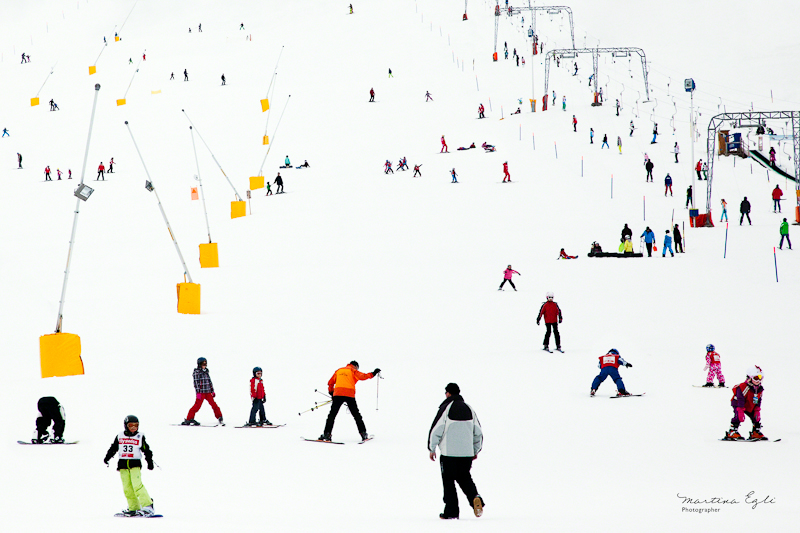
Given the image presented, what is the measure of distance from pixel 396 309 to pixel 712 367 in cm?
894

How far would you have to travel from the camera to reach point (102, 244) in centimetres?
3334

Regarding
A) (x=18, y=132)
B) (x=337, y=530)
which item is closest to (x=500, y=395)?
(x=337, y=530)

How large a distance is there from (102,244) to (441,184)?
15073 mm

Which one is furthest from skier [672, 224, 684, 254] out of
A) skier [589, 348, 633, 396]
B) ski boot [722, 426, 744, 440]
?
ski boot [722, 426, 744, 440]

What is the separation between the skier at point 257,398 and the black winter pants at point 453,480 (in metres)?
5.13

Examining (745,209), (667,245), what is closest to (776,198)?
(745,209)

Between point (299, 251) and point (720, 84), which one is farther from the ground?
point (720, 84)

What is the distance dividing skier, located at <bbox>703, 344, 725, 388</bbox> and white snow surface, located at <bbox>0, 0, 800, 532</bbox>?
10.4 inches

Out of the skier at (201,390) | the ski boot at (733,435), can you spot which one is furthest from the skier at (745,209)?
the skier at (201,390)

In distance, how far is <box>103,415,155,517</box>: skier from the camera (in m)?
7.28

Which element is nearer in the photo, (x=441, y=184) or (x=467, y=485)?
(x=467, y=485)

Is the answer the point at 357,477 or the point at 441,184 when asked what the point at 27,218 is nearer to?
the point at 441,184

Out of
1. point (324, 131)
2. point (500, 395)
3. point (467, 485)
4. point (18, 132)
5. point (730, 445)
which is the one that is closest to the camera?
point (467, 485)

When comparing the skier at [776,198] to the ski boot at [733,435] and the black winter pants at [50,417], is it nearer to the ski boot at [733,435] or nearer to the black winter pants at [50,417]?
the ski boot at [733,435]
